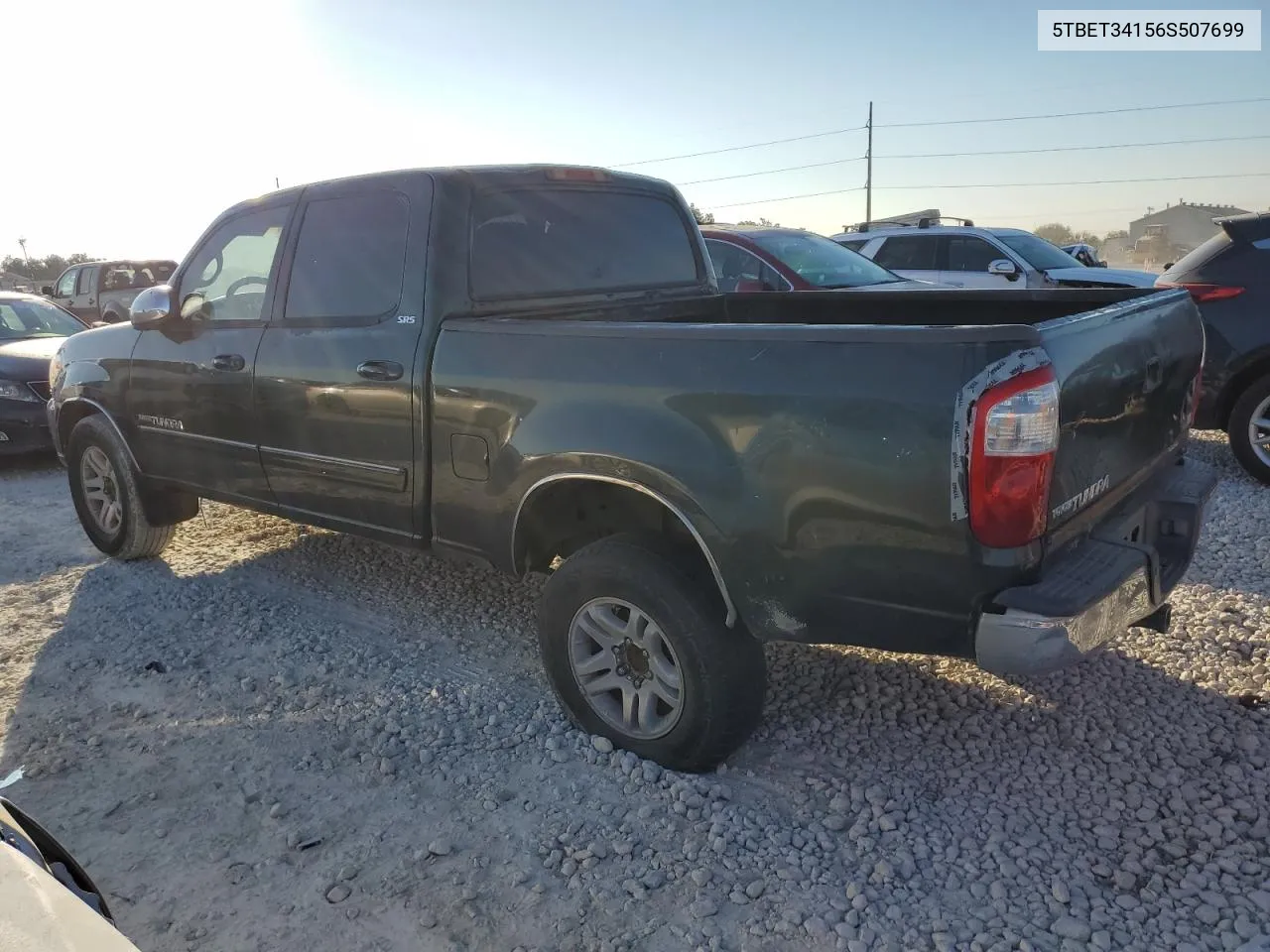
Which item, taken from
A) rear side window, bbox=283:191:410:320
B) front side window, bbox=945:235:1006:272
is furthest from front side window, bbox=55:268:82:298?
rear side window, bbox=283:191:410:320

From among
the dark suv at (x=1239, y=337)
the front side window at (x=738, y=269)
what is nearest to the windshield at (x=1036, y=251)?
the front side window at (x=738, y=269)

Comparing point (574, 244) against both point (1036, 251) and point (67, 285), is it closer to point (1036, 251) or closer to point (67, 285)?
point (1036, 251)

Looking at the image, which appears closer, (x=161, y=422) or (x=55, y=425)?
(x=161, y=422)

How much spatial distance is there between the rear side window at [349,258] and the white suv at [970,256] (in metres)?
7.65

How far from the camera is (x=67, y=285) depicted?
15898 mm

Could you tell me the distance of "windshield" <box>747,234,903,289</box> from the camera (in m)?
8.23

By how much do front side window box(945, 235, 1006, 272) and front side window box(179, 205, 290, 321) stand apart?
8.13m

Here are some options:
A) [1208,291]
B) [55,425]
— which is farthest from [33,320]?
[1208,291]

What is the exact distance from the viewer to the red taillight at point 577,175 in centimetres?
404

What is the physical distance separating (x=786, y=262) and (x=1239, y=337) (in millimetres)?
3554

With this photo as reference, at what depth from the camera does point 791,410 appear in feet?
8.46

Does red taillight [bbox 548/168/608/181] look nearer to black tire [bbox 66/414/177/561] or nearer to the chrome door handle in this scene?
the chrome door handle

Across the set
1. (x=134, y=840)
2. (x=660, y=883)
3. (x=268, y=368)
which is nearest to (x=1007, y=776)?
(x=660, y=883)

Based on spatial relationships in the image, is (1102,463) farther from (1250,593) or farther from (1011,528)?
(1250,593)
